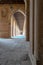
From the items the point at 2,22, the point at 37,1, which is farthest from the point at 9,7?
the point at 37,1

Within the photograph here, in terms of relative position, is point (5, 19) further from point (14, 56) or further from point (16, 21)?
point (14, 56)

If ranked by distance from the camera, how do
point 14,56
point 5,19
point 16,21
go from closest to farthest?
1. point 14,56
2. point 5,19
3. point 16,21

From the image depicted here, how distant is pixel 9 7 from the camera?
1581 centimetres

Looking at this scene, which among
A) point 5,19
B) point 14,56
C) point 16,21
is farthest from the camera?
point 16,21

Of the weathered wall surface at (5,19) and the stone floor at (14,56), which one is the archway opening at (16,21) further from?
the stone floor at (14,56)

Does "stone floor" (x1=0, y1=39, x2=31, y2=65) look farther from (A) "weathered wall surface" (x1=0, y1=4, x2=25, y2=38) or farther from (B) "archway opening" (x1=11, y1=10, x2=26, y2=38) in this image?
(B) "archway opening" (x1=11, y1=10, x2=26, y2=38)

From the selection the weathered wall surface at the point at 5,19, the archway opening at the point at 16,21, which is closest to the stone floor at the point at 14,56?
the weathered wall surface at the point at 5,19

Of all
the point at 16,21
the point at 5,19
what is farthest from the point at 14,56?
the point at 16,21

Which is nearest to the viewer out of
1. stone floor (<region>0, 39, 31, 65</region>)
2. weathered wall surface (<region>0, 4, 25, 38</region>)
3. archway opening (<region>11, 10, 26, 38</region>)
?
stone floor (<region>0, 39, 31, 65</region>)

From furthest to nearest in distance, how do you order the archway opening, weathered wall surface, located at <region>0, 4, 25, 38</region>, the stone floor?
the archway opening
weathered wall surface, located at <region>0, 4, 25, 38</region>
the stone floor

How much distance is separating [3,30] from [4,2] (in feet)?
9.22

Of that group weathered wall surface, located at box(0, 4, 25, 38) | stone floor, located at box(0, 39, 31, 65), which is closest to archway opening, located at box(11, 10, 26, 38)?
weathered wall surface, located at box(0, 4, 25, 38)
